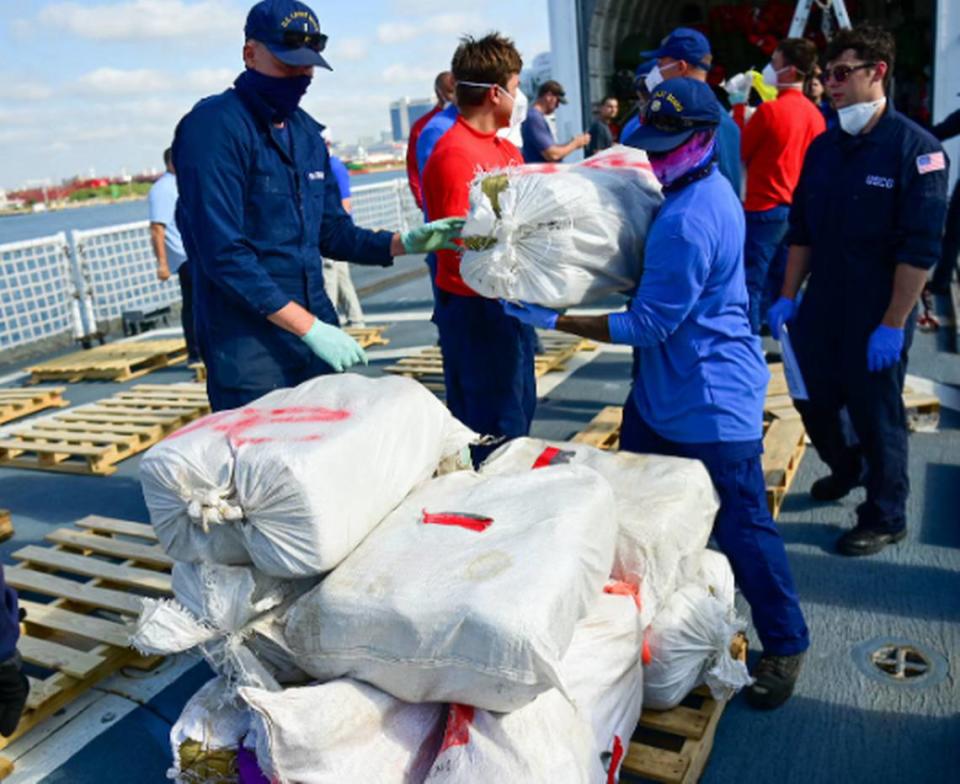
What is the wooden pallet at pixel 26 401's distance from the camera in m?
6.68

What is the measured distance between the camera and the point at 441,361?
6816 mm

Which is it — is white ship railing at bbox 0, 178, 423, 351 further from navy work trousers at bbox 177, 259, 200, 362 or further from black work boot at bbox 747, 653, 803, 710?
black work boot at bbox 747, 653, 803, 710

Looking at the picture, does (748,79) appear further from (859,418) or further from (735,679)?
(735,679)

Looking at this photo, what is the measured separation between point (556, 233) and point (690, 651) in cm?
127

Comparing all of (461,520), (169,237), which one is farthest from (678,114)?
(169,237)

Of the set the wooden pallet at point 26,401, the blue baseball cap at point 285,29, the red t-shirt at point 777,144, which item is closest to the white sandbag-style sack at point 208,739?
the blue baseball cap at point 285,29

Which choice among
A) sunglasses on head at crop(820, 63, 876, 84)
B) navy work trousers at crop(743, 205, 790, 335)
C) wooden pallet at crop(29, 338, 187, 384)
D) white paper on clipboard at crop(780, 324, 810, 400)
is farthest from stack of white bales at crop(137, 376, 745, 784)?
wooden pallet at crop(29, 338, 187, 384)

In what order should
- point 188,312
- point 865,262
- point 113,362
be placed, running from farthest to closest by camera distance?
1. point 113,362
2. point 188,312
3. point 865,262

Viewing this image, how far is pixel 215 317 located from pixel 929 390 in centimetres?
450

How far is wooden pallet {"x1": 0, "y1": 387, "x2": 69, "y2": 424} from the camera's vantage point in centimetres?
668

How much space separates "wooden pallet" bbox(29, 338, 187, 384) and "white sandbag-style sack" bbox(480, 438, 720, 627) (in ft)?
20.2

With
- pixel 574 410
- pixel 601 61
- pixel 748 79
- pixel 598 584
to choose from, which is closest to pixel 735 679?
pixel 598 584

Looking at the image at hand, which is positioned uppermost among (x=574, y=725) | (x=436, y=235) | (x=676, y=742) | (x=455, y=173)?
(x=455, y=173)

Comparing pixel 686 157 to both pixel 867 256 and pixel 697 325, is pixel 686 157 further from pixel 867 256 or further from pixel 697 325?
pixel 867 256
